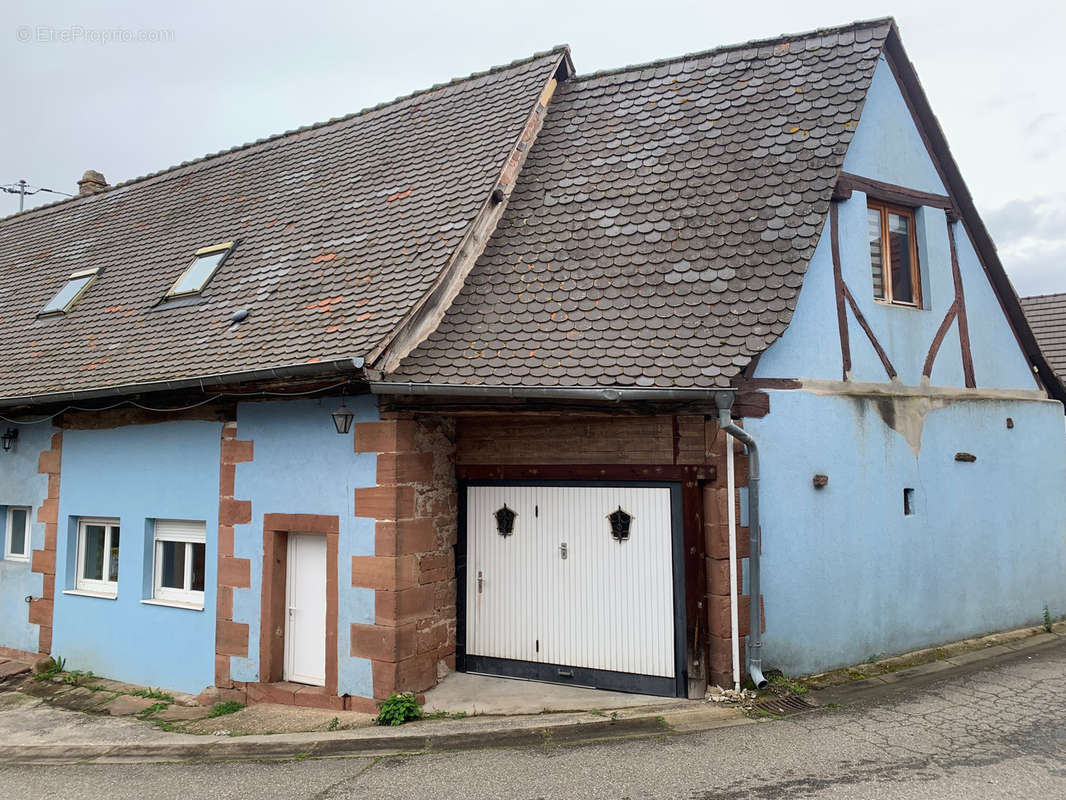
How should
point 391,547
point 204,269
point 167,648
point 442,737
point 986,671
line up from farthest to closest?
point 204,269 < point 167,648 < point 986,671 < point 391,547 < point 442,737

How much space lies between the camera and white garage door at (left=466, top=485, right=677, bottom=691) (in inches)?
260

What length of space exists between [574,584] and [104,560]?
5.75 metres

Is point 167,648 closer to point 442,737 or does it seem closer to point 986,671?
point 442,737

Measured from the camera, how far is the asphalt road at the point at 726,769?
474 centimetres

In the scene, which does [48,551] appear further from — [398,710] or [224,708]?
[398,710]

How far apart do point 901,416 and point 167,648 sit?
8.14m

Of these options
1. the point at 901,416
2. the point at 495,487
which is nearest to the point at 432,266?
the point at 495,487

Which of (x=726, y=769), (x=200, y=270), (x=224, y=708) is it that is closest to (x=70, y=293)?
(x=200, y=270)

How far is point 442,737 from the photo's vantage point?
583 cm

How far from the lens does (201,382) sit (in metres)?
6.93

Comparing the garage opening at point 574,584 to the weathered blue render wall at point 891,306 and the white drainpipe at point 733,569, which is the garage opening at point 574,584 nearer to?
the white drainpipe at point 733,569

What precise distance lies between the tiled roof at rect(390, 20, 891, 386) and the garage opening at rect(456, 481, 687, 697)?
4.27 ft

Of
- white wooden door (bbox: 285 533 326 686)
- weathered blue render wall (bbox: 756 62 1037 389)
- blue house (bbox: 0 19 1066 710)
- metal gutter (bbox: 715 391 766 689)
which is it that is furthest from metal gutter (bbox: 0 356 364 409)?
weathered blue render wall (bbox: 756 62 1037 389)

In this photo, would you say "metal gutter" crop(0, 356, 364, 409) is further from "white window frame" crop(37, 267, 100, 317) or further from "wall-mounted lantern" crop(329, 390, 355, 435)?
"white window frame" crop(37, 267, 100, 317)
